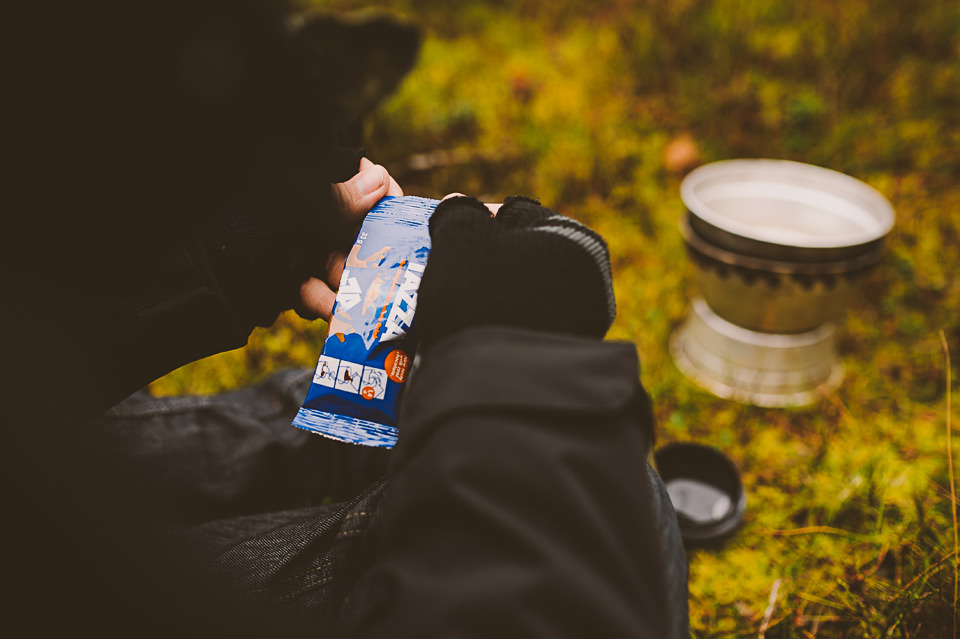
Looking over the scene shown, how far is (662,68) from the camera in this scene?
10.6 feet

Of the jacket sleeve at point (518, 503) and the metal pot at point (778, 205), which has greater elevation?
the metal pot at point (778, 205)

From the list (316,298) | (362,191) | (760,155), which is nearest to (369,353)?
(316,298)

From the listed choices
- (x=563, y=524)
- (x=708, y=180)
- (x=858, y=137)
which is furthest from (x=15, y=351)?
(x=858, y=137)

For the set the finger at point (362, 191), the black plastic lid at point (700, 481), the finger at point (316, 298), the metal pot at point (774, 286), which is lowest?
the black plastic lid at point (700, 481)

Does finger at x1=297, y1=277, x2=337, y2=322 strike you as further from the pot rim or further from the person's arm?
the pot rim

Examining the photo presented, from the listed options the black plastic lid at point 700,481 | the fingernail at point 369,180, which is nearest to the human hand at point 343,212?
the fingernail at point 369,180

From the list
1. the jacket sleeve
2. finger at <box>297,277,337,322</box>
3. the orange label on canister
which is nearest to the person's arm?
the jacket sleeve

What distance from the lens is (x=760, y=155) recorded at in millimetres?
2758

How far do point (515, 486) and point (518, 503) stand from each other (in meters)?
0.02

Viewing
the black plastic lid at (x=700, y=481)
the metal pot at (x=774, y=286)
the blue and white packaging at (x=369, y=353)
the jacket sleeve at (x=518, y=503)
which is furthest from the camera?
the metal pot at (x=774, y=286)

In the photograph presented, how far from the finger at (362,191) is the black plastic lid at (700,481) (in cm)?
111

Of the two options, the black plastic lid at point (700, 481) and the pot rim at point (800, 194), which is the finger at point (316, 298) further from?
the pot rim at point (800, 194)

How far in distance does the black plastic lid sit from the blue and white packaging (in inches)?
39.7

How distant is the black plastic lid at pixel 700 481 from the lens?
1517 mm
